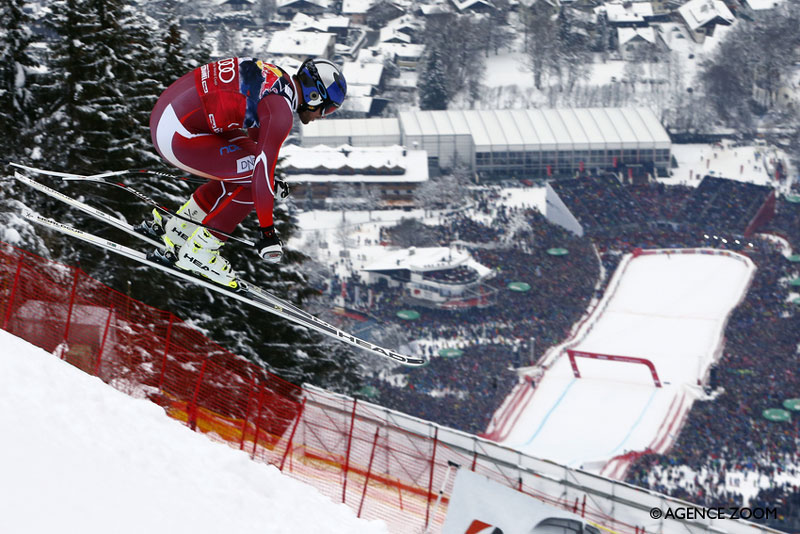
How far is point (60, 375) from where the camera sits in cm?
507

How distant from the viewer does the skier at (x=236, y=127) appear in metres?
4.83

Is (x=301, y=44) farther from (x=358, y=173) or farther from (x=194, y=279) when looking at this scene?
(x=194, y=279)

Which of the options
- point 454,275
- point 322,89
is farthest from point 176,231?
point 454,275

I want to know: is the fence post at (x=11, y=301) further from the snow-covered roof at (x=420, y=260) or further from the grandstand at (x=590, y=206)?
the grandstand at (x=590, y=206)

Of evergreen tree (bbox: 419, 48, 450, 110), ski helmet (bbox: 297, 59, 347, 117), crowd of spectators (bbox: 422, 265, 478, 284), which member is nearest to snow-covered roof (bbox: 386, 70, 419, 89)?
evergreen tree (bbox: 419, 48, 450, 110)

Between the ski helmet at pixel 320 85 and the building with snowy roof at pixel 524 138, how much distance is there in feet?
175

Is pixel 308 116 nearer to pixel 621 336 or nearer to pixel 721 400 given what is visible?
pixel 721 400

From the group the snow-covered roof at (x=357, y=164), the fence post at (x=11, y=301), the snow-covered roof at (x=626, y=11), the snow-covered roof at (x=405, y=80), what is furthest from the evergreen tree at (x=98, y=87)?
the snow-covered roof at (x=626, y=11)

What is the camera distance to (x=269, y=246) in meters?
4.89

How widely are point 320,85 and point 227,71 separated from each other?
1.60 feet

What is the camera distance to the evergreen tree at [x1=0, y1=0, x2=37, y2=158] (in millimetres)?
A: 13711

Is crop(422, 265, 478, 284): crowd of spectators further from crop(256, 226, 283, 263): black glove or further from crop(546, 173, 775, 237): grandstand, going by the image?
crop(256, 226, 283, 263): black glove

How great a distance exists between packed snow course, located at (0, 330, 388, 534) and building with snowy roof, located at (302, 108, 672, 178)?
53.5m

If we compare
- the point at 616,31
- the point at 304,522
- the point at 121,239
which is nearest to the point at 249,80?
the point at 304,522
